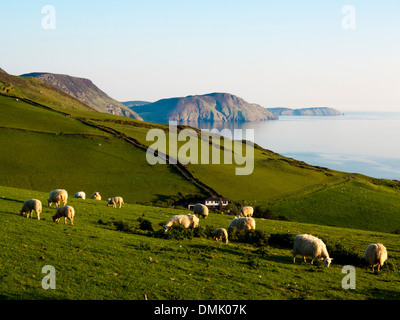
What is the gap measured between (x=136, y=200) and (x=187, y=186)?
45.1 ft

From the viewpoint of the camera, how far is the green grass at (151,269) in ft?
47.3

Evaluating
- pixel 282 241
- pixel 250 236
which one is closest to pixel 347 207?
pixel 282 241

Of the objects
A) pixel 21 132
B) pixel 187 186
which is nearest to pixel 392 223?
pixel 187 186

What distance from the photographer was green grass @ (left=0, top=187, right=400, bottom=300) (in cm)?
1441

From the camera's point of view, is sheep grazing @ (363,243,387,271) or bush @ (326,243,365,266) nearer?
sheep grazing @ (363,243,387,271)
